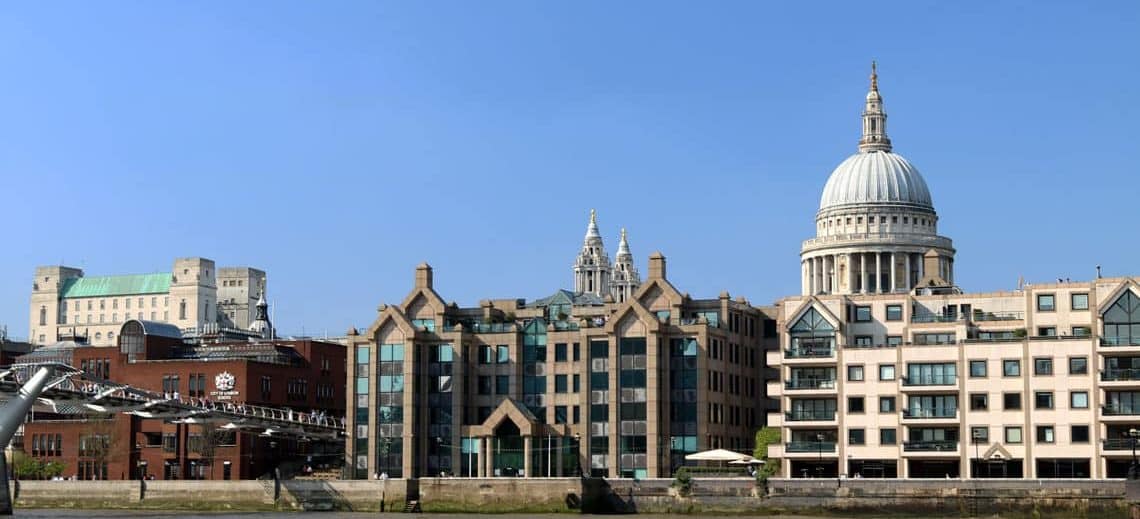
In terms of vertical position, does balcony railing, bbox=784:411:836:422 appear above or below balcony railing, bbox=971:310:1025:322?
below

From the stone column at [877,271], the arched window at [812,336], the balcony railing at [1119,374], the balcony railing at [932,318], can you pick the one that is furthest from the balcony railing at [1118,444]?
the stone column at [877,271]

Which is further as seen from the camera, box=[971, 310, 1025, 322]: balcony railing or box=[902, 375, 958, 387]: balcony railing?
box=[971, 310, 1025, 322]: balcony railing

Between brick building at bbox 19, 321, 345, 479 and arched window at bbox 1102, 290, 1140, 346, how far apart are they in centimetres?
6260

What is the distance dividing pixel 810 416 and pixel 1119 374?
65.2 ft

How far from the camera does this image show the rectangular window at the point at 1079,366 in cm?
11262

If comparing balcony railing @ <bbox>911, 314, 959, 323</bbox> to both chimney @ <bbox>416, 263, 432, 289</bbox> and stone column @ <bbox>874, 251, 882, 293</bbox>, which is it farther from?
stone column @ <bbox>874, 251, 882, 293</bbox>

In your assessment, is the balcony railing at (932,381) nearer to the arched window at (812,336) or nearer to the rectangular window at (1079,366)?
the arched window at (812,336)

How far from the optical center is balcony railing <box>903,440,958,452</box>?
382 ft

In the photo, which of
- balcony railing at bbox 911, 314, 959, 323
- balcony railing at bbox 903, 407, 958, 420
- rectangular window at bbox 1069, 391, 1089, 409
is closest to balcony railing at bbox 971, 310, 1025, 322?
balcony railing at bbox 911, 314, 959, 323

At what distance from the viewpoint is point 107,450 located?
479 ft

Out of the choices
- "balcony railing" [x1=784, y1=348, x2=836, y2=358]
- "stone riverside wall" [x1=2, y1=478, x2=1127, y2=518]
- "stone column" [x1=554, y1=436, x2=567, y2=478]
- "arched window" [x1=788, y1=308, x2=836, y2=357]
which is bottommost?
"stone riverside wall" [x1=2, y1=478, x2=1127, y2=518]

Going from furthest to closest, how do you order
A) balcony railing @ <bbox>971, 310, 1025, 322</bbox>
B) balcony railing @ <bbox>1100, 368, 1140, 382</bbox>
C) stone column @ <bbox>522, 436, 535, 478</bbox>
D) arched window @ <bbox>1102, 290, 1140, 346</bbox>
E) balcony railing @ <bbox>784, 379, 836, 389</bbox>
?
stone column @ <bbox>522, 436, 535, 478</bbox>, balcony railing @ <bbox>971, 310, 1025, 322</bbox>, balcony railing @ <bbox>784, 379, 836, 389</bbox>, arched window @ <bbox>1102, 290, 1140, 346</bbox>, balcony railing @ <bbox>1100, 368, 1140, 382</bbox>

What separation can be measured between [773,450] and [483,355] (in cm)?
2267

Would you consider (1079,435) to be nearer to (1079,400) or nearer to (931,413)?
(1079,400)
